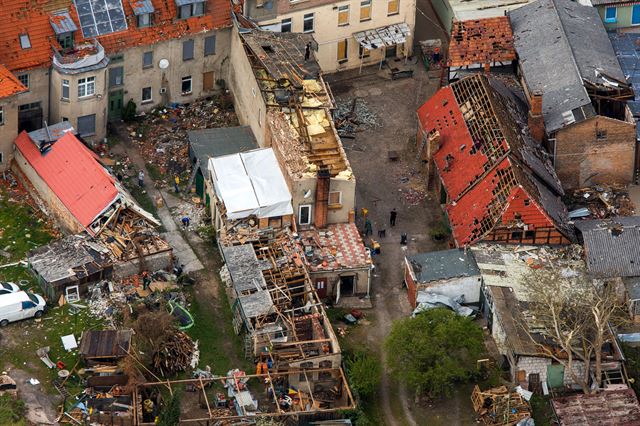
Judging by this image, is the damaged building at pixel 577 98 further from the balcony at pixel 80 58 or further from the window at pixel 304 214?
the balcony at pixel 80 58

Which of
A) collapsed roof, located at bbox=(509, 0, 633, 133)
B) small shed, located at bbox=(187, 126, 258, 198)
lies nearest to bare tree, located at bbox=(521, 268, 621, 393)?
collapsed roof, located at bbox=(509, 0, 633, 133)

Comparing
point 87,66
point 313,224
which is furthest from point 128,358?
point 87,66

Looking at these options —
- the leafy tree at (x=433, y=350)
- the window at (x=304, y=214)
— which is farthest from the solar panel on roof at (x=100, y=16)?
the leafy tree at (x=433, y=350)

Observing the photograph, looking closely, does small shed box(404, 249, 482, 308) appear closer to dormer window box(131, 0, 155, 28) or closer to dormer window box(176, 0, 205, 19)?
dormer window box(176, 0, 205, 19)

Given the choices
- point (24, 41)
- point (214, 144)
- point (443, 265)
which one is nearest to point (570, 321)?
point (443, 265)

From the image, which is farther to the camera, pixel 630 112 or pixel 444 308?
pixel 630 112

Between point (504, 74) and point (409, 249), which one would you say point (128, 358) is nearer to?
point (409, 249)
